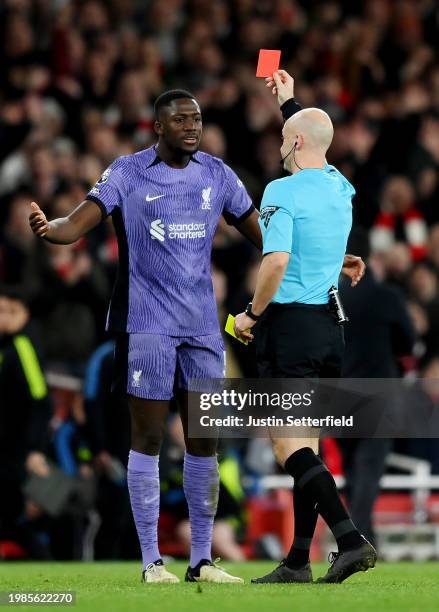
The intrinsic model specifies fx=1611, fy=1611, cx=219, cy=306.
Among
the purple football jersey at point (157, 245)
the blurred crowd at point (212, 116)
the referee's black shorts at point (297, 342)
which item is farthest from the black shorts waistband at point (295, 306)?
the blurred crowd at point (212, 116)

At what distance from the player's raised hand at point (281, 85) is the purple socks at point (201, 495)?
183 cm

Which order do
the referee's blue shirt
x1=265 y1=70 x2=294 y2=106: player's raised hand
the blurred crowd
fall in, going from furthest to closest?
the blurred crowd, x1=265 y1=70 x2=294 y2=106: player's raised hand, the referee's blue shirt

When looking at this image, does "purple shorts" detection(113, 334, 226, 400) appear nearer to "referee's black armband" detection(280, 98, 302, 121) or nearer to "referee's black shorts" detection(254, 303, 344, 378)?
"referee's black shorts" detection(254, 303, 344, 378)

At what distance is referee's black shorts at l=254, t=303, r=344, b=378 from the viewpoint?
7.22 m

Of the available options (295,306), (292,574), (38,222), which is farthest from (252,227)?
(292,574)

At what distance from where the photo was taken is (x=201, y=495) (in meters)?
7.60

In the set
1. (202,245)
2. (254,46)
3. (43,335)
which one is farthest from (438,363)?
(202,245)

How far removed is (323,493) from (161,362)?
1021 millimetres

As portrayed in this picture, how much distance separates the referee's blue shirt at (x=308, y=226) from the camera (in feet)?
23.6

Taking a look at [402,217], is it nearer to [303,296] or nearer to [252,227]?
[252,227]

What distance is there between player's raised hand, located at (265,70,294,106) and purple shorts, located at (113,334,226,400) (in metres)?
1.27

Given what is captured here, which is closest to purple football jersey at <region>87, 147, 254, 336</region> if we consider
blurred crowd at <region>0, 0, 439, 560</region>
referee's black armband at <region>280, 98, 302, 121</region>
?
referee's black armband at <region>280, 98, 302, 121</region>

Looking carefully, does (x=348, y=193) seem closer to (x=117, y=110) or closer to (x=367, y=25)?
(x=117, y=110)

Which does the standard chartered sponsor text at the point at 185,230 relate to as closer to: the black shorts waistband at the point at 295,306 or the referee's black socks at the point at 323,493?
the black shorts waistband at the point at 295,306
